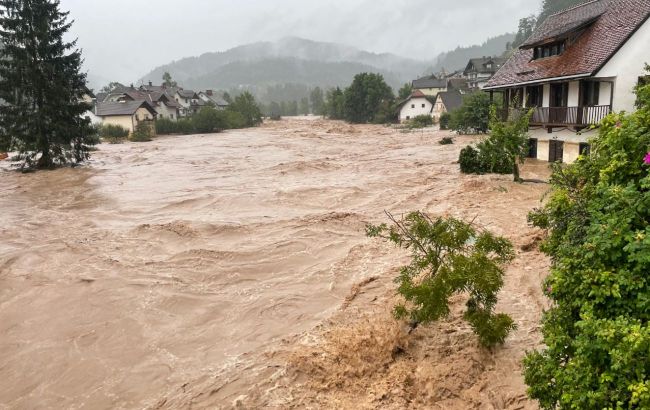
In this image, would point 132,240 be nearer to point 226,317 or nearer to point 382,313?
point 226,317

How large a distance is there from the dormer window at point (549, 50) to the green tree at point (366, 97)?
58638 mm

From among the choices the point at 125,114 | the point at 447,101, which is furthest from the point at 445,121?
the point at 125,114

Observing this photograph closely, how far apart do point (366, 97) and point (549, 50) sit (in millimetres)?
60844

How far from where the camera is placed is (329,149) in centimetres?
4166

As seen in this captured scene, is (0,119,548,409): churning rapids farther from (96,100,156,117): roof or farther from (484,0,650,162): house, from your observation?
(96,100,156,117): roof

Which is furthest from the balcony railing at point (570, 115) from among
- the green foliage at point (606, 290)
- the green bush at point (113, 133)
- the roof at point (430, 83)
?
the roof at point (430, 83)

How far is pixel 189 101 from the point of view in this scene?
99.9m

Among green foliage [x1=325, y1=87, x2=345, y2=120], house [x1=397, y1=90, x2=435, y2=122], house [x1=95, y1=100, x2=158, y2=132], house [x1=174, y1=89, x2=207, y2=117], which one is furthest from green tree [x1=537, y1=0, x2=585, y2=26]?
house [x1=95, y1=100, x2=158, y2=132]

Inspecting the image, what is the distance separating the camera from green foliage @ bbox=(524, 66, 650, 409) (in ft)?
12.9

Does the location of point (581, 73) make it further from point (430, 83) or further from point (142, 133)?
point (430, 83)

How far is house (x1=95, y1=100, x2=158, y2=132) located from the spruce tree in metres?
29.7

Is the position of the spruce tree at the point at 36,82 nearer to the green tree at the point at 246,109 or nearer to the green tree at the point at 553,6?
the green tree at the point at 246,109

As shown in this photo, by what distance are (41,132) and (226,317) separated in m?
29.9

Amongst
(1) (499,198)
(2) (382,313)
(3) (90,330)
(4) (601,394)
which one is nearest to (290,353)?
(2) (382,313)
